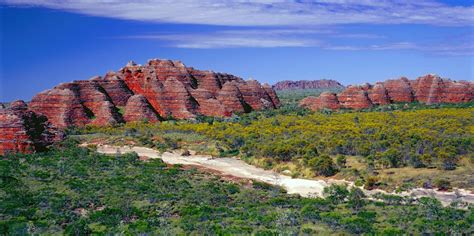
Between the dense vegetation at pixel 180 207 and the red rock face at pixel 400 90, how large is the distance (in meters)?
53.7

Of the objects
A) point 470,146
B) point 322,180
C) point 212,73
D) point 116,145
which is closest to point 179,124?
point 116,145

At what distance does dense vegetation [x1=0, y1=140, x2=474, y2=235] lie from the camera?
1683cm

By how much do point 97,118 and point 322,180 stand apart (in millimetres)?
30410

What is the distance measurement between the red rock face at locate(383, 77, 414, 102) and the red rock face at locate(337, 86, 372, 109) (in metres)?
7.43

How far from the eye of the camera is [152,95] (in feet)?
186

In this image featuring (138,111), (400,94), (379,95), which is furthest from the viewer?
(400,94)

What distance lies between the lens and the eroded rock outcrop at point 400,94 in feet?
226

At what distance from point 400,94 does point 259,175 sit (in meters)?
51.5

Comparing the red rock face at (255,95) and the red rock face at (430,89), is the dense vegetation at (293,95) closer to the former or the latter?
the red rock face at (255,95)

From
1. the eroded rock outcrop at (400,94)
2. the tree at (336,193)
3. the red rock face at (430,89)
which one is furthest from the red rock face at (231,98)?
the tree at (336,193)

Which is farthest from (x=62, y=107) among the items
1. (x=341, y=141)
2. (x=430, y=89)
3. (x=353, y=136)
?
(x=430, y=89)

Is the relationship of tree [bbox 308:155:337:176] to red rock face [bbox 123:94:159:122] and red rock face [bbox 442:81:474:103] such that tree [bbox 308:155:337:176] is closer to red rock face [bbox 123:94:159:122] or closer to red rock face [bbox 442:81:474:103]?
red rock face [bbox 123:94:159:122]

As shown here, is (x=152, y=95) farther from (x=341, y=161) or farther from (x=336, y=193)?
(x=336, y=193)

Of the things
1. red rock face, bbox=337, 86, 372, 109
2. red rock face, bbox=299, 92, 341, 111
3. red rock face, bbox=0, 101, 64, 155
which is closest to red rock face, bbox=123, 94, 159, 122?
red rock face, bbox=0, 101, 64, 155
